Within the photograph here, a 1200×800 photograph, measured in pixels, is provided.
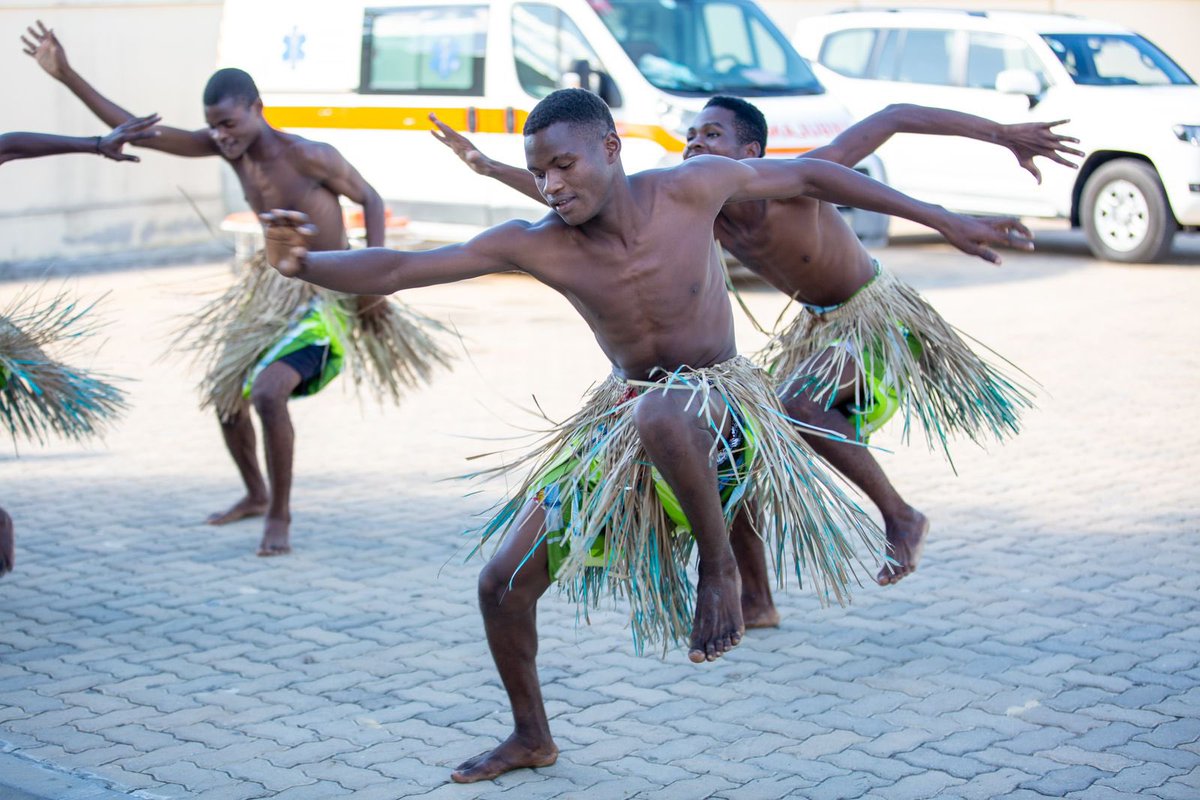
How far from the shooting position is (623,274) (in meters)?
3.44

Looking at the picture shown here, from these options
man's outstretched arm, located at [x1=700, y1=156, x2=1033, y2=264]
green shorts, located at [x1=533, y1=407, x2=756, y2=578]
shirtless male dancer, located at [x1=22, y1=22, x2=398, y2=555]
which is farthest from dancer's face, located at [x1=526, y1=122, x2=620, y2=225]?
shirtless male dancer, located at [x1=22, y1=22, x2=398, y2=555]

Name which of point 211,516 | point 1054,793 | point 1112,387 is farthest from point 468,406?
point 1054,793

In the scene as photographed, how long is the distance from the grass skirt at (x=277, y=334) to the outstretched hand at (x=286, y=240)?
2.46 meters

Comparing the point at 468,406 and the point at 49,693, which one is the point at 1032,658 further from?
the point at 468,406

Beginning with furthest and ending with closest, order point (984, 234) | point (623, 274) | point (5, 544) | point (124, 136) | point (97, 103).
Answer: point (97, 103) < point (124, 136) < point (5, 544) < point (984, 234) < point (623, 274)

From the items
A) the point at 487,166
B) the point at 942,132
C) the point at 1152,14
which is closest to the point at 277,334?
the point at 487,166

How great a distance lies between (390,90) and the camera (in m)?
11.7

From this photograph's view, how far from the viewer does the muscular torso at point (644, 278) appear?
11.3 feet

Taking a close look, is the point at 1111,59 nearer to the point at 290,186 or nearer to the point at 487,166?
the point at 290,186

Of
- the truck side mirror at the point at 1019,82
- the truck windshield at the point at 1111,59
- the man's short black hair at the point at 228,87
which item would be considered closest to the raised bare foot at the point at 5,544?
the man's short black hair at the point at 228,87

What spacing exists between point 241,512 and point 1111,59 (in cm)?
928

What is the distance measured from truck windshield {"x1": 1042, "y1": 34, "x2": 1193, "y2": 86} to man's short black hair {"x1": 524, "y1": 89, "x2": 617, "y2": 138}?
31.2ft

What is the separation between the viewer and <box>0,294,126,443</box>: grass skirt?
15.7 feet

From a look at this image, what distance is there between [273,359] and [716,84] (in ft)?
19.7
